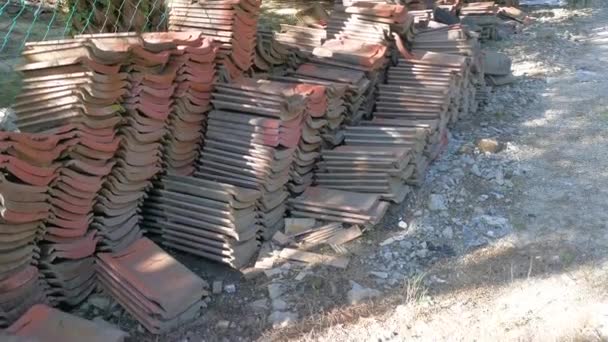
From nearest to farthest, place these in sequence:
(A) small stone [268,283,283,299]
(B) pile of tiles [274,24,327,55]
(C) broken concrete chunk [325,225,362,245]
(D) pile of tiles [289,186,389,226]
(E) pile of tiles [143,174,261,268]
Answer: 1. (A) small stone [268,283,283,299]
2. (E) pile of tiles [143,174,261,268]
3. (C) broken concrete chunk [325,225,362,245]
4. (D) pile of tiles [289,186,389,226]
5. (B) pile of tiles [274,24,327,55]

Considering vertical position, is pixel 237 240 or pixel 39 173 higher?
pixel 39 173

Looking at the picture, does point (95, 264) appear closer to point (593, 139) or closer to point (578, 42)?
point (593, 139)

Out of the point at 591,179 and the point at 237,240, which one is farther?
the point at 591,179

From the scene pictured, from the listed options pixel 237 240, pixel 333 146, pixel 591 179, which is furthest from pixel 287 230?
pixel 591 179

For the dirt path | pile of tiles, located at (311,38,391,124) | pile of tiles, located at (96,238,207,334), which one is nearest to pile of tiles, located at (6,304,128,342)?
pile of tiles, located at (96,238,207,334)

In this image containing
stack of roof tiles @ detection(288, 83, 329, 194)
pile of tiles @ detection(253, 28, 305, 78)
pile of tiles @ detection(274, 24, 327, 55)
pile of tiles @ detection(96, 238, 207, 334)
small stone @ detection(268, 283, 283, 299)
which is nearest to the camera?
pile of tiles @ detection(96, 238, 207, 334)

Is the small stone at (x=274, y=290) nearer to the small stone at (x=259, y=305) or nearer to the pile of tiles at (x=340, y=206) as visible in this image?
the small stone at (x=259, y=305)

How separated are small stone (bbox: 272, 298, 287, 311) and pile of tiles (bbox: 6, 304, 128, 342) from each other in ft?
2.90

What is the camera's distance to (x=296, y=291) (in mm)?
4145

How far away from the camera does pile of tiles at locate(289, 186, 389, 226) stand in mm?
4703

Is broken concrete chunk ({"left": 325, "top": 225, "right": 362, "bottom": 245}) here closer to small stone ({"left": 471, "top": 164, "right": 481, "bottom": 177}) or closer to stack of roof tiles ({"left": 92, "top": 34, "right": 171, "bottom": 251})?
stack of roof tiles ({"left": 92, "top": 34, "right": 171, "bottom": 251})

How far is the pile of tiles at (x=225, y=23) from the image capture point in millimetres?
5000

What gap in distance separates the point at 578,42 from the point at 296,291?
7486 mm

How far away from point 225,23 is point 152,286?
2086 mm
